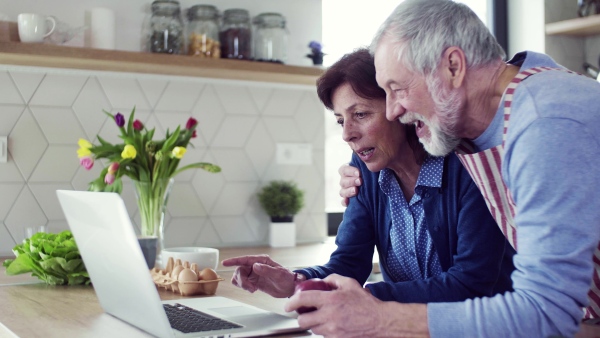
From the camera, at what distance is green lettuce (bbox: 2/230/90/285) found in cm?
196

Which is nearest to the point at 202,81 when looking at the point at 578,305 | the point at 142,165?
the point at 142,165

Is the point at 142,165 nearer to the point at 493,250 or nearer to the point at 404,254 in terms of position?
the point at 404,254

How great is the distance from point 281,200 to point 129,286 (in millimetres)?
1587

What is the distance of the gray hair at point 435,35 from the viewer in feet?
4.30

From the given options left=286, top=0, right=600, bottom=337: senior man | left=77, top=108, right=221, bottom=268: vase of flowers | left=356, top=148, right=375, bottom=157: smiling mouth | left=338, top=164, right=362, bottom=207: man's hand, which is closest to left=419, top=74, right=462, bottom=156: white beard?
left=286, top=0, right=600, bottom=337: senior man

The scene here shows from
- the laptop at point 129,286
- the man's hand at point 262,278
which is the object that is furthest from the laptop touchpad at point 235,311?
the man's hand at point 262,278

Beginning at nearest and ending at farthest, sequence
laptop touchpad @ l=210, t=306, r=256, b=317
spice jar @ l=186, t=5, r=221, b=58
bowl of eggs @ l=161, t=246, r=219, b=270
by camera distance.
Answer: laptop touchpad @ l=210, t=306, r=256, b=317, bowl of eggs @ l=161, t=246, r=219, b=270, spice jar @ l=186, t=5, r=221, b=58

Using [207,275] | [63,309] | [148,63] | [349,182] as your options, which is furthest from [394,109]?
[148,63]

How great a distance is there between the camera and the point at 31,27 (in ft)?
7.92

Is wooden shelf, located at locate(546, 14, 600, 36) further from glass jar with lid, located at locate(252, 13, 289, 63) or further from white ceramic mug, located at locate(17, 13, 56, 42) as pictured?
white ceramic mug, located at locate(17, 13, 56, 42)

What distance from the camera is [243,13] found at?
2.84m

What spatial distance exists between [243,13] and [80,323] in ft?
5.36

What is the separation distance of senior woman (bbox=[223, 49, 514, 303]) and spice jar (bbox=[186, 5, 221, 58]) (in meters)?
1.02

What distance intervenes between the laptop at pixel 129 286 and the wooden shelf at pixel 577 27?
2271 mm
